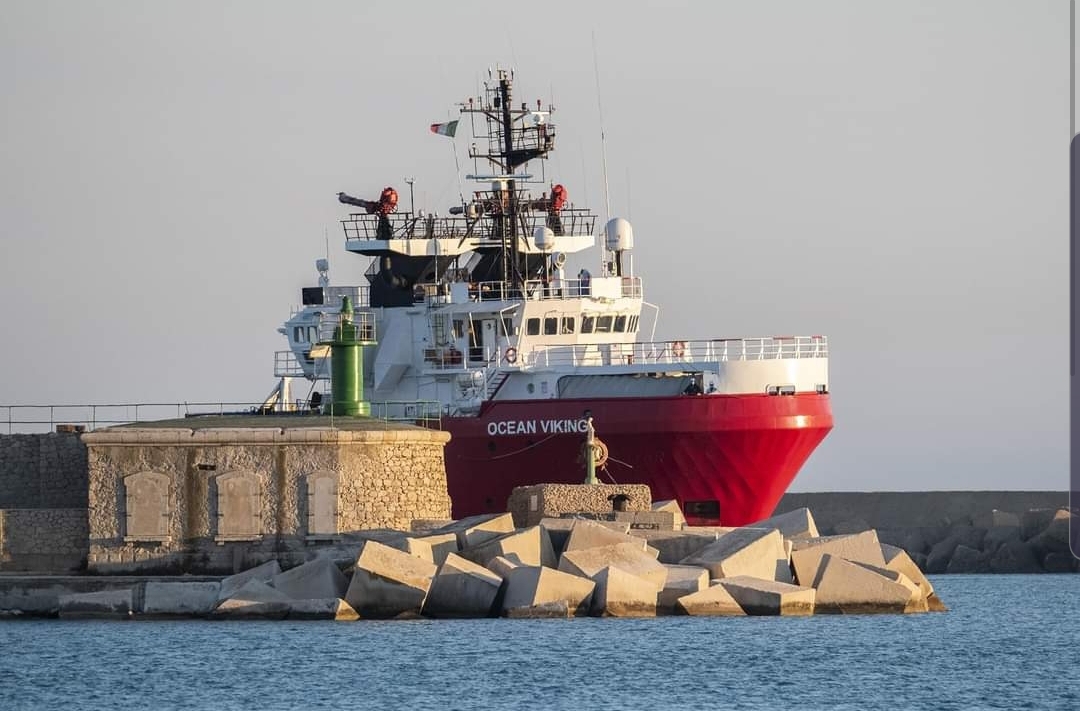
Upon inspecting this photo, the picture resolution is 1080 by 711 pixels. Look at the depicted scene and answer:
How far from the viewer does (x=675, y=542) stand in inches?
1399

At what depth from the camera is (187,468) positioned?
114 ft

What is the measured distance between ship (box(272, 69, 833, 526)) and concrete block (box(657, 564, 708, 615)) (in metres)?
3.95

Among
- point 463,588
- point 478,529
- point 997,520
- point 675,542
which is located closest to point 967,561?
point 997,520

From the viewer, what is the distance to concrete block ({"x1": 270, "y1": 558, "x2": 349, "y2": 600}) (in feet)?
110

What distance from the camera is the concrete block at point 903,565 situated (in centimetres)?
3634

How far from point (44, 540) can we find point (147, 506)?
1727mm

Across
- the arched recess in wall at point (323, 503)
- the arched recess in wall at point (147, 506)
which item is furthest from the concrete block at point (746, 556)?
the arched recess in wall at point (147, 506)

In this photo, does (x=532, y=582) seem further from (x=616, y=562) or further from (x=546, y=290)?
(x=546, y=290)

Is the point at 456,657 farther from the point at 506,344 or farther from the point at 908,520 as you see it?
the point at 908,520

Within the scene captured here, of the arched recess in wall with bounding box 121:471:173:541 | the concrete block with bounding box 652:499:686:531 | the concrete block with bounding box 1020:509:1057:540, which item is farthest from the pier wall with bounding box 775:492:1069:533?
the arched recess in wall with bounding box 121:471:173:541

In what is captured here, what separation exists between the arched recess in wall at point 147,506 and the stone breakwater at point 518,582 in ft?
2.80

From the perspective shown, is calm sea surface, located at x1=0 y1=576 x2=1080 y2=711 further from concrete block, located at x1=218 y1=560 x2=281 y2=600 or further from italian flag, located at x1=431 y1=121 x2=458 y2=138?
italian flag, located at x1=431 y1=121 x2=458 y2=138

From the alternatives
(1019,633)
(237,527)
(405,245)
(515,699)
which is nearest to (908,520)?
(405,245)

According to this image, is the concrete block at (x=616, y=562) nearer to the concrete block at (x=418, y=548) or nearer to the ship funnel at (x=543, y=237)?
the concrete block at (x=418, y=548)
